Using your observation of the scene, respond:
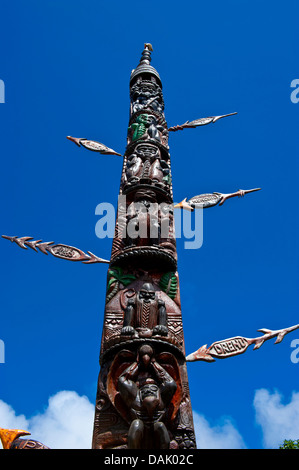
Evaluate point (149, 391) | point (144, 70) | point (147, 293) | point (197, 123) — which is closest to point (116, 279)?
point (147, 293)

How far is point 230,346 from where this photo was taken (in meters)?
5.92

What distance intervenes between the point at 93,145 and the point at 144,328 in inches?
187

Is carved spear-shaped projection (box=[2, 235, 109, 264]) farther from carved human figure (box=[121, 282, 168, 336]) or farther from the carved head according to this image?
the carved head

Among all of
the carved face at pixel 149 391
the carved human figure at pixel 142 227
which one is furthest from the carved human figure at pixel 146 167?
the carved face at pixel 149 391

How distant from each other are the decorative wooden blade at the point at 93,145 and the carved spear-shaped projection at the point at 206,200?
6.59ft

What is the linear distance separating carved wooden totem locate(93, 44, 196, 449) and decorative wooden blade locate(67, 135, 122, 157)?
713mm

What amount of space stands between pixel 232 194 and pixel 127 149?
227 centimetres

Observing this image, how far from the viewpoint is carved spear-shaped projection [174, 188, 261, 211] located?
25.8 ft

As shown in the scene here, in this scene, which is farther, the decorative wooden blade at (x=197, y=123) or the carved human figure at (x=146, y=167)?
the decorative wooden blade at (x=197, y=123)

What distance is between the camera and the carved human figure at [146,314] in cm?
529

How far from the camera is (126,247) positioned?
644 centimetres

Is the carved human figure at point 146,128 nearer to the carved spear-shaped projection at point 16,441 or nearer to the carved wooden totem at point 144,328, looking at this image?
the carved wooden totem at point 144,328
